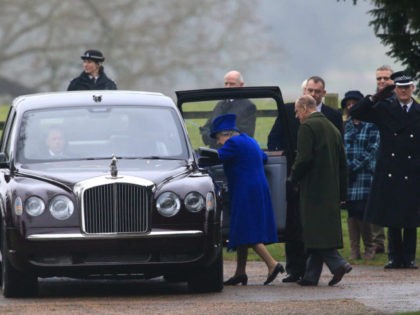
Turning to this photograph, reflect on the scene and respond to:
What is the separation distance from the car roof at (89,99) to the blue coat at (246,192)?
0.76 meters

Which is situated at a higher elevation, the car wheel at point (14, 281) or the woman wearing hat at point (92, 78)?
the woman wearing hat at point (92, 78)

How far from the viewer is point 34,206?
13188mm

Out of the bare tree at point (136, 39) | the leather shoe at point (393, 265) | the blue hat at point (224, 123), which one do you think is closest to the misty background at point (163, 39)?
the bare tree at point (136, 39)

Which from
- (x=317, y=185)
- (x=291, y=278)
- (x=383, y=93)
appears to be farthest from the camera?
(x=383, y=93)

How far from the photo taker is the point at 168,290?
569 inches

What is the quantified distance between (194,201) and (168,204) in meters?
0.24

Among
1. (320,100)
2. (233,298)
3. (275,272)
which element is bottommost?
(233,298)

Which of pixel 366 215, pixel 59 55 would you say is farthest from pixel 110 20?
pixel 366 215

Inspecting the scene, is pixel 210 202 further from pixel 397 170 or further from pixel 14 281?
pixel 397 170

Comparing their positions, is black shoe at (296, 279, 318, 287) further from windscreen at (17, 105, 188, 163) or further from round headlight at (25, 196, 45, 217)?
round headlight at (25, 196, 45, 217)

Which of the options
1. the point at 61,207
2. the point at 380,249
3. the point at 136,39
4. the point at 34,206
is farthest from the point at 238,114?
the point at 136,39

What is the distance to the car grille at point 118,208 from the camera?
520 inches

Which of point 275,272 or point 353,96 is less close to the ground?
point 353,96

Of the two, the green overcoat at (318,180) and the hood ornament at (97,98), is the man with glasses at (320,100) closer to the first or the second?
the green overcoat at (318,180)
